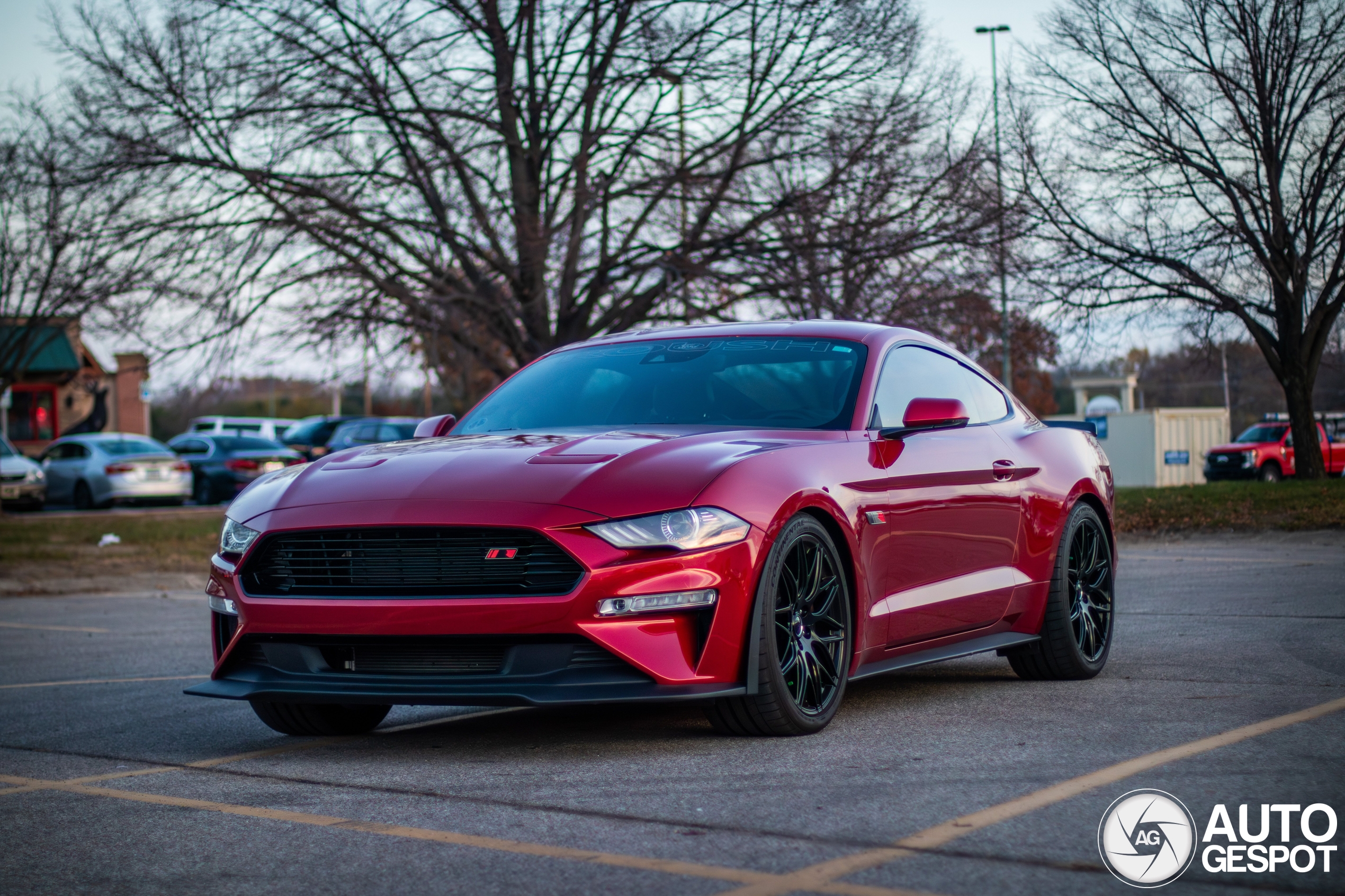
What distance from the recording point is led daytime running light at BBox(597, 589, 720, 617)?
4.75m

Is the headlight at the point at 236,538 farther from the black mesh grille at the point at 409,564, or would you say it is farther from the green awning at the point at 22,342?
the green awning at the point at 22,342

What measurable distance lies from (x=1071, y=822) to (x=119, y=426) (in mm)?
57854

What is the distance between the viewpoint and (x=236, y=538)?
545 cm

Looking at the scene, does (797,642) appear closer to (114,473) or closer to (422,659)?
(422,659)

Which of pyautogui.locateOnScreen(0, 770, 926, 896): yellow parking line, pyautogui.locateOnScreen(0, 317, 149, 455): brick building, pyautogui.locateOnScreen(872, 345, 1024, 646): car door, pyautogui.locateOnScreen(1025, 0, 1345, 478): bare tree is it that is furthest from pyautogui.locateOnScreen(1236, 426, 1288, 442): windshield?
pyautogui.locateOnScreen(0, 770, 926, 896): yellow parking line

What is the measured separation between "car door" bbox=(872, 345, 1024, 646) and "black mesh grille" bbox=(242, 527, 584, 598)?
145cm

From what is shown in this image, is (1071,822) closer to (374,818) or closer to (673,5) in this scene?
(374,818)

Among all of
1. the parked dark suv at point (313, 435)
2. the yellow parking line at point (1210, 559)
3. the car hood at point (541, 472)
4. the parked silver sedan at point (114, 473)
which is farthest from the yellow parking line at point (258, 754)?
the parked dark suv at point (313, 435)

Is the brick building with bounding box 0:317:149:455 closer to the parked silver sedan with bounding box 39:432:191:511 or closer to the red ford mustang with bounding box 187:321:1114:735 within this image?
the parked silver sedan with bounding box 39:432:191:511

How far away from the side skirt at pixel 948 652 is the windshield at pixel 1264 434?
31424 mm

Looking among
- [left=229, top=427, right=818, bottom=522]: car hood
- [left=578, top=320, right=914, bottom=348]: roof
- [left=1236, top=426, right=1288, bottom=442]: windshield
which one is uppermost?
[left=578, top=320, right=914, bottom=348]: roof

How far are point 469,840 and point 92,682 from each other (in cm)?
461

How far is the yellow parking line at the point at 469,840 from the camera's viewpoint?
135 inches

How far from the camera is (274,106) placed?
16.7 meters
